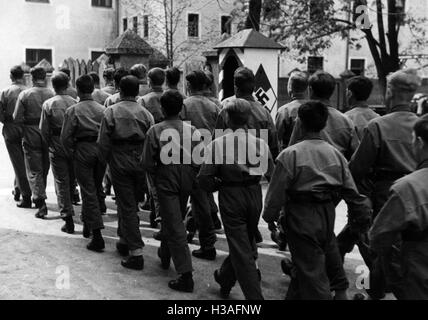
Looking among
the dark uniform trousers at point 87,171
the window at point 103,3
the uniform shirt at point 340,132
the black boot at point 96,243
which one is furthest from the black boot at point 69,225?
the window at point 103,3

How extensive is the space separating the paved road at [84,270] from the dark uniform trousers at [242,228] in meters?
0.74

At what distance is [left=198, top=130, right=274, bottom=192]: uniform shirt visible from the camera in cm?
581

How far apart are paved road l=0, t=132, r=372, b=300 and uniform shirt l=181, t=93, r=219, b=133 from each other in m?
1.57

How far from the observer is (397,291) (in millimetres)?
4188

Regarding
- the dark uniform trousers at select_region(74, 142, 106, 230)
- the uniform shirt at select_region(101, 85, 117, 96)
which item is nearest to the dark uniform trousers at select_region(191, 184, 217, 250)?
the dark uniform trousers at select_region(74, 142, 106, 230)

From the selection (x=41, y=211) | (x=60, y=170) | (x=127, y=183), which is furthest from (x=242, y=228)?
(x=41, y=211)

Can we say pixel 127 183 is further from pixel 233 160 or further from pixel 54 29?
pixel 54 29

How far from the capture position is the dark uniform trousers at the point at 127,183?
7.28 metres

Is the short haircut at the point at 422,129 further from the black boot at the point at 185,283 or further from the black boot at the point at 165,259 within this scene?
the black boot at the point at 165,259

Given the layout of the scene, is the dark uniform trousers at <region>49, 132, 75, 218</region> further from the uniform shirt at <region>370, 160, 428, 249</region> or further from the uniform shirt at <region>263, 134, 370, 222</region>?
the uniform shirt at <region>370, 160, 428, 249</region>

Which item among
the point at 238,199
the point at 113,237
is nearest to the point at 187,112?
the point at 113,237

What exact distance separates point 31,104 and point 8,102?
817 millimetres
